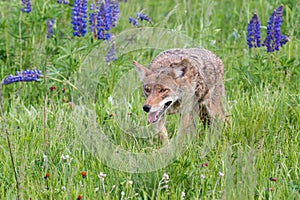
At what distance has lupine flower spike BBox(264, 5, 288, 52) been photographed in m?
5.95

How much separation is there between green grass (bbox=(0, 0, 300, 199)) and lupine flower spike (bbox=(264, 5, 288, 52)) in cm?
13

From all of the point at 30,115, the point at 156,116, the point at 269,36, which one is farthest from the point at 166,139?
the point at 269,36

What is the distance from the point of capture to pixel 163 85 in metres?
4.78

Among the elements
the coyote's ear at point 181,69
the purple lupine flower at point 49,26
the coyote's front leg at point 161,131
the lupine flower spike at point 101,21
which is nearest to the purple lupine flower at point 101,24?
the lupine flower spike at point 101,21

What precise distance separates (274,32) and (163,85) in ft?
5.69

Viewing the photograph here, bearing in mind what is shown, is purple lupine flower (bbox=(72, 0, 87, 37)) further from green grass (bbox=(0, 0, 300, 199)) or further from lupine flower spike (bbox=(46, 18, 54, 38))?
lupine flower spike (bbox=(46, 18, 54, 38))

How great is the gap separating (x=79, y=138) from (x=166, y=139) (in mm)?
667

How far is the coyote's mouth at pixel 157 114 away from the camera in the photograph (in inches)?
181

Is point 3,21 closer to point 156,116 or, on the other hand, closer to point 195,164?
point 156,116

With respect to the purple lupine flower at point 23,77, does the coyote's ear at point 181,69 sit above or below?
above

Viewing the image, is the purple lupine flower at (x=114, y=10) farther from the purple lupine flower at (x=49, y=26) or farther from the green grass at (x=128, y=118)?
the purple lupine flower at (x=49, y=26)

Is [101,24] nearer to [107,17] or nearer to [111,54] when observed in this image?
[107,17]

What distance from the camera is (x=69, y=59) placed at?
5.88 m

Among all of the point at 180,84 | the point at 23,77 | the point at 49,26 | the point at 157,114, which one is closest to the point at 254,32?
the point at 180,84
